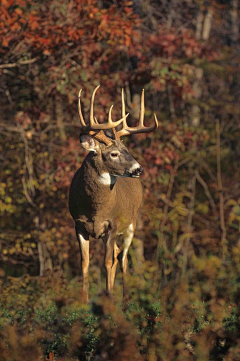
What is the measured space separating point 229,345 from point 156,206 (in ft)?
26.4

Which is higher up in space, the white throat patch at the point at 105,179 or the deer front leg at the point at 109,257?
the white throat patch at the point at 105,179

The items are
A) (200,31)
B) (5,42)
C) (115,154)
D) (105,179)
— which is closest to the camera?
(115,154)

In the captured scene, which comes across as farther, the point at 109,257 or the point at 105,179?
the point at 109,257

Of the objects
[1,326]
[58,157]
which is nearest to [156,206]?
[58,157]

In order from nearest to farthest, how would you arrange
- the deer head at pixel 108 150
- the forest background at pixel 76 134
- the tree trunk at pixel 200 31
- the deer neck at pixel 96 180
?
the deer head at pixel 108 150 < the deer neck at pixel 96 180 < the forest background at pixel 76 134 < the tree trunk at pixel 200 31

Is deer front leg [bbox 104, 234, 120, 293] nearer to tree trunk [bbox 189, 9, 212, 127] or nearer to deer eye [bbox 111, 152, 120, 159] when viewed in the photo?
deer eye [bbox 111, 152, 120, 159]

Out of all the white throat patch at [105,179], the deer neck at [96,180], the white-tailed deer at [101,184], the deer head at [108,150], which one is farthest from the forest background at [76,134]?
the deer head at [108,150]

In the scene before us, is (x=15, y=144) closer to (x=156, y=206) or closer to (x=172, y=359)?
(x=156, y=206)

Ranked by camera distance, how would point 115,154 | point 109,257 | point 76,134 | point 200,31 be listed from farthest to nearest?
point 200,31, point 76,134, point 109,257, point 115,154

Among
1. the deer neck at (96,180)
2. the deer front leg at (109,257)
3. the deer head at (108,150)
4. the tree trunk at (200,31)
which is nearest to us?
the deer head at (108,150)

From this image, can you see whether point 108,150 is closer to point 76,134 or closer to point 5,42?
point 5,42

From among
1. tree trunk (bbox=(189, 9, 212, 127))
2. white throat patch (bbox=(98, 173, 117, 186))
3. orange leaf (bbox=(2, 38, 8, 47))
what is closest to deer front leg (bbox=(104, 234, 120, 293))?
white throat patch (bbox=(98, 173, 117, 186))

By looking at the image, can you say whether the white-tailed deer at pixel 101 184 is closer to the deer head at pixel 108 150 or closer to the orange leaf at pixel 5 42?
the deer head at pixel 108 150

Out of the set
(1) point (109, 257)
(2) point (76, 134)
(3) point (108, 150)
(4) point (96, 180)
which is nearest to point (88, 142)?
(3) point (108, 150)
